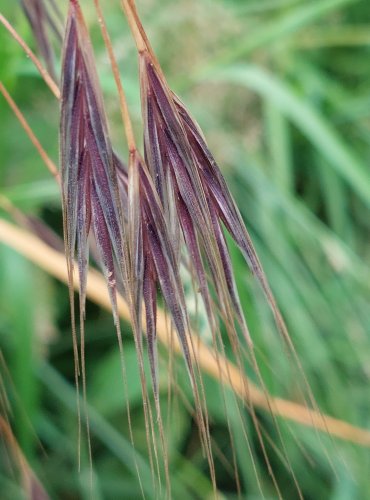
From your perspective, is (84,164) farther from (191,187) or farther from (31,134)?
(31,134)

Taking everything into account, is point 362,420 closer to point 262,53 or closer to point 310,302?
point 310,302

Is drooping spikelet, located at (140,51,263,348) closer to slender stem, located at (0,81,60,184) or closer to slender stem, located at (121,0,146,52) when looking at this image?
slender stem, located at (121,0,146,52)

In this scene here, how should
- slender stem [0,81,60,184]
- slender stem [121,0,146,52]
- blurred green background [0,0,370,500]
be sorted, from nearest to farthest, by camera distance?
slender stem [121,0,146,52], slender stem [0,81,60,184], blurred green background [0,0,370,500]

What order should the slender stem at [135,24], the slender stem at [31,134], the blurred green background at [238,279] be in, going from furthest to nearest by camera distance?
1. the blurred green background at [238,279]
2. the slender stem at [31,134]
3. the slender stem at [135,24]

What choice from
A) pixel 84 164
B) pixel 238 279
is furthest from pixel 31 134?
pixel 238 279

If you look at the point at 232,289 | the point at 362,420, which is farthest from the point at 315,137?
the point at 232,289

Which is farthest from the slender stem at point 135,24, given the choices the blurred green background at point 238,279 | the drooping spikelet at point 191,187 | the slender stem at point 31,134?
the blurred green background at point 238,279

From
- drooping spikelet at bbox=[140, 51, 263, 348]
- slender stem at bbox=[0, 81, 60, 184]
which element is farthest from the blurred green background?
drooping spikelet at bbox=[140, 51, 263, 348]

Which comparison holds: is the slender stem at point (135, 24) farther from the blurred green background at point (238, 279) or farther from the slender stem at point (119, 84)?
the blurred green background at point (238, 279)
